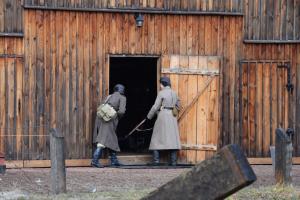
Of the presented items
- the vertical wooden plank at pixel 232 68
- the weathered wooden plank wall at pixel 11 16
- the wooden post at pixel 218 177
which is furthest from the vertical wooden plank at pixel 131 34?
the wooden post at pixel 218 177

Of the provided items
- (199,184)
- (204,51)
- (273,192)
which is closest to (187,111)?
(204,51)

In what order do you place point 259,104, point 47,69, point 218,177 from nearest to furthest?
point 218,177
point 47,69
point 259,104

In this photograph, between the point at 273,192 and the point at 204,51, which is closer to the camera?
the point at 273,192

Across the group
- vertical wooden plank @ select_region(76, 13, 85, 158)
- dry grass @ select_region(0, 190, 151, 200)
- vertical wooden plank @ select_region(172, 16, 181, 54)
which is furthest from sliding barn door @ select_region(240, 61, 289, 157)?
dry grass @ select_region(0, 190, 151, 200)

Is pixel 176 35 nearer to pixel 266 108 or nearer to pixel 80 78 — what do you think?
pixel 80 78

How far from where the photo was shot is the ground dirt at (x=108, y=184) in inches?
423

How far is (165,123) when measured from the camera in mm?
16234

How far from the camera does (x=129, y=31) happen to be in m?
16.3

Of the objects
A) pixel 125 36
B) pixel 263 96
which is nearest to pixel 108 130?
pixel 125 36

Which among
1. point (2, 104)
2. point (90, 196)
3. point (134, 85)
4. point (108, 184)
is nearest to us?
point (90, 196)

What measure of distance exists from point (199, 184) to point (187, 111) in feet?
40.6

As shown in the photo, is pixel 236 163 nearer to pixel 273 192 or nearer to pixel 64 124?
pixel 273 192

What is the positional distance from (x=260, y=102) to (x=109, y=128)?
342cm

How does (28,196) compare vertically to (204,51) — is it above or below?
below
